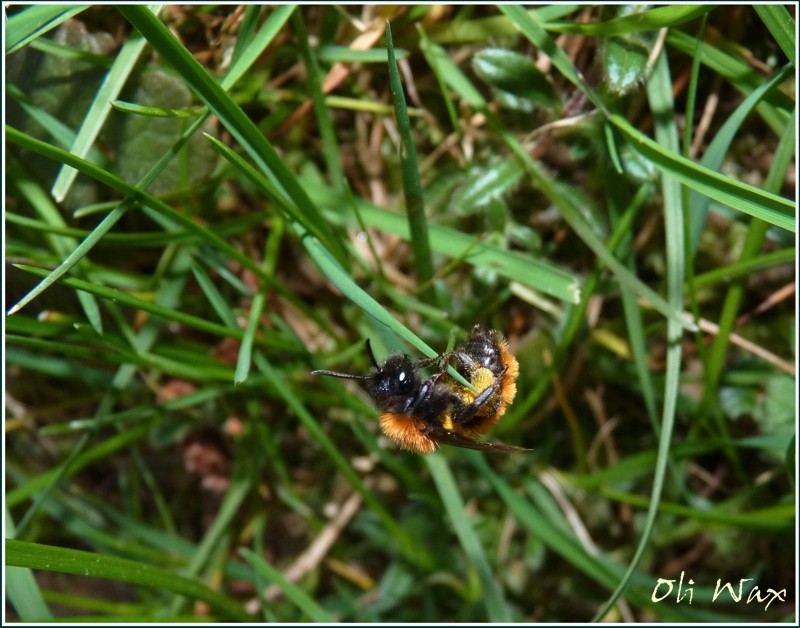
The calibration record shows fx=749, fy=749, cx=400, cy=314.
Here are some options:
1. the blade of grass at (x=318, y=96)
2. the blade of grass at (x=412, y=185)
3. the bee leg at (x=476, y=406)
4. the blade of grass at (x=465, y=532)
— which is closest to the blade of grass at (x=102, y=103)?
the blade of grass at (x=318, y=96)

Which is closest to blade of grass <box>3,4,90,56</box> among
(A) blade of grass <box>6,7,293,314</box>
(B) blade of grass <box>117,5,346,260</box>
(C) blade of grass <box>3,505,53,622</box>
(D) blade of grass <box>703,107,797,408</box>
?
(A) blade of grass <box>6,7,293,314</box>

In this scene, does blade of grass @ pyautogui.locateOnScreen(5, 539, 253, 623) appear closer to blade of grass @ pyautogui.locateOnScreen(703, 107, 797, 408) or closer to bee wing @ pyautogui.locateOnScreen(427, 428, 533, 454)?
bee wing @ pyautogui.locateOnScreen(427, 428, 533, 454)

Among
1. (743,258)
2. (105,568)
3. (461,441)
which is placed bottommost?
(105,568)

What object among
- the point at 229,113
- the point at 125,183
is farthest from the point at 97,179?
the point at 229,113

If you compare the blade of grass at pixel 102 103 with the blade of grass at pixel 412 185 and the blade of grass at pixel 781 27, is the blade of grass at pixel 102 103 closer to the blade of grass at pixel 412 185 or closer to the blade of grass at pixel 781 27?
the blade of grass at pixel 412 185

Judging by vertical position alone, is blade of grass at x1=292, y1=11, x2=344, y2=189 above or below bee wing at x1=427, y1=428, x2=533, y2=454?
above

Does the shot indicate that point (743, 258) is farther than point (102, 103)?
Yes

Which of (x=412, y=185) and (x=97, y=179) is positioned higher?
(x=97, y=179)

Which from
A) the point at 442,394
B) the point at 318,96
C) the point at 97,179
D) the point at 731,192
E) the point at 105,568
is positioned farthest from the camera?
the point at 318,96

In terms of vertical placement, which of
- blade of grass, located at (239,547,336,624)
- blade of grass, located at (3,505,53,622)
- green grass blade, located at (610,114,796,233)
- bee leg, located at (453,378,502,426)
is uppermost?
green grass blade, located at (610,114,796,233)

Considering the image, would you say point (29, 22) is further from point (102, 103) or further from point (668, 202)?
point (668, 202)
